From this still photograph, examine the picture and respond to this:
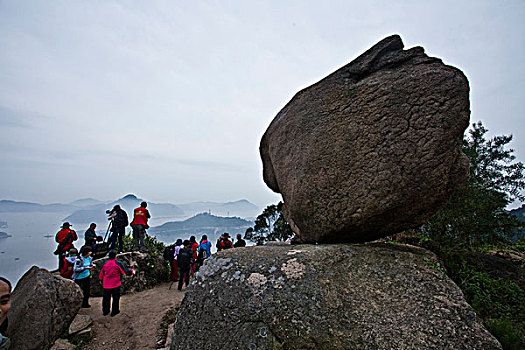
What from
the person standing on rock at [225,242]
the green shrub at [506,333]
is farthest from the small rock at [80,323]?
the green shrub at [506,333]

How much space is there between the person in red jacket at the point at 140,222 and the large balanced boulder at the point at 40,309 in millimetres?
5388

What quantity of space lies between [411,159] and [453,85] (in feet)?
4.81

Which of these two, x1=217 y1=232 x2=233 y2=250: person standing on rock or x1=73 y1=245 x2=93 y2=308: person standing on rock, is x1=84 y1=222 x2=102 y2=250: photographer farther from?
x1=217 y1=232 x2=233 y2=250: person standing on rock

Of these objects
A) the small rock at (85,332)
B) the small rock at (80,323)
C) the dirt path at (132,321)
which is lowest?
the dirt path at (132,321)

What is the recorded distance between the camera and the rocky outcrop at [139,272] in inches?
431

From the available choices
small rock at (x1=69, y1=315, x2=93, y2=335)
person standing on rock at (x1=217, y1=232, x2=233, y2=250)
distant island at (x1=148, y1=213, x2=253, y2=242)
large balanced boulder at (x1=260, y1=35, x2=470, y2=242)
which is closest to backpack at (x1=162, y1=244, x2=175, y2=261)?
person standing on rock at (x1=217, y1=232, x2=233, y2=250)

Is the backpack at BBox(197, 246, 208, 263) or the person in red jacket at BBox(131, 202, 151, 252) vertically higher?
the person in red jacket at BBox(131, 202, 151, 252)

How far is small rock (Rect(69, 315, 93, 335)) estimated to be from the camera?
7547 mm

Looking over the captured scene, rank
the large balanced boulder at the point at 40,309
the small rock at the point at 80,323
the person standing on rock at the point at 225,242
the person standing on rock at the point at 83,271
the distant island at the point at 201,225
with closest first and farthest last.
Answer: the large balanced boulder at the point at 40,309
the small rock at the point at 80,323
the person standing on rock at the point at 83,271
the person standing on rock at the point at 225,242
the distant island at the point at 201,225

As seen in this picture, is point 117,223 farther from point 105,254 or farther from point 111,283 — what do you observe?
point 111,283

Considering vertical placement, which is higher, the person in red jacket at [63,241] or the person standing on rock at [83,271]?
the person in red jacket at [63,241]

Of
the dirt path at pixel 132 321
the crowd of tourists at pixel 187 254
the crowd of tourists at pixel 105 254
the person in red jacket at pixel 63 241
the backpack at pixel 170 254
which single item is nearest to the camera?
the dirt path at pixel 132 321

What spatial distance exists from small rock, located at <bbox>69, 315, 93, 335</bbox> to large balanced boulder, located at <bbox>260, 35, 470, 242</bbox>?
7.16 metres

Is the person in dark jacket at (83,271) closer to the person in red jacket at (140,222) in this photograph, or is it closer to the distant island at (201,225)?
the person in red jacket at (140,222)
